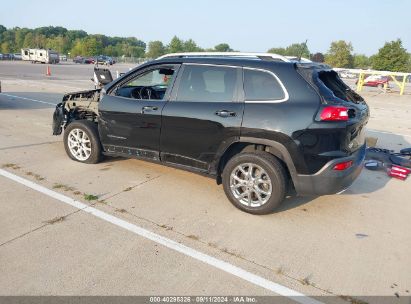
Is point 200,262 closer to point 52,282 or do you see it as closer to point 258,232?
point 258,232

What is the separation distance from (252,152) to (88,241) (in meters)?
1.96

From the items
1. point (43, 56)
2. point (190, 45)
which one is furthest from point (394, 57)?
point (190, 45)

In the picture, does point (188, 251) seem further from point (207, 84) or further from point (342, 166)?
point (207, 84)

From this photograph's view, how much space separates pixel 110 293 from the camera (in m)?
2.57

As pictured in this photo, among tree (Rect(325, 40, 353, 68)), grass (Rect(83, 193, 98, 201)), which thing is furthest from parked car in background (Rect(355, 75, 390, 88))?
tree (Rect(325, 40, 353, 68))

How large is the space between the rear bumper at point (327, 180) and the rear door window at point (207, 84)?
123cm

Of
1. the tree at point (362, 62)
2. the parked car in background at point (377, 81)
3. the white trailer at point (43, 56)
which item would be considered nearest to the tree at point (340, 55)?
the tree at point (362, 62)

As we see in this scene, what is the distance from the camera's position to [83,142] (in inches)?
205

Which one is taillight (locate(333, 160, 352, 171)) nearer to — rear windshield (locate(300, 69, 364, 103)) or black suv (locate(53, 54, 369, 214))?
black suv (locate(53, 54, 369, 214))

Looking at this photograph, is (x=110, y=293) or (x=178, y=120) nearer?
(x=110, y=293)

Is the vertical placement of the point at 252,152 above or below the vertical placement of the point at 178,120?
below

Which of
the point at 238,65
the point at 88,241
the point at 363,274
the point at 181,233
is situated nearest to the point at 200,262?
the point at 181,233

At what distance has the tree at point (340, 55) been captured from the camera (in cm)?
6750

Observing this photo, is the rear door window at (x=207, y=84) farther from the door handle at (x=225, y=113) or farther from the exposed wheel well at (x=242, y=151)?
the exposed wheel well at (x=242, y=151)
